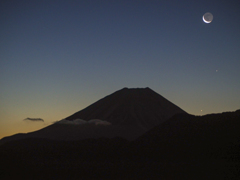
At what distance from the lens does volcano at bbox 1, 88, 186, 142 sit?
97625 millimetres

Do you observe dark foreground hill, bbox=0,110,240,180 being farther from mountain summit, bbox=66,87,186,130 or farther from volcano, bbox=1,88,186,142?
mountain summit, bbox=66,87,186,130

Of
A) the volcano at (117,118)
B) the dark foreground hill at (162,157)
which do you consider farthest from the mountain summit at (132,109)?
the dark foreground hill at (162,157)

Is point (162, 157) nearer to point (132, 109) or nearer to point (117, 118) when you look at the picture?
point (117, 118)

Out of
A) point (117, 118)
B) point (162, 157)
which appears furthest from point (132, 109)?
point (162, 157)

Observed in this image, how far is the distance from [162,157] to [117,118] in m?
69.5

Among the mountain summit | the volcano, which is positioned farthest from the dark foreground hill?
the mountain summit

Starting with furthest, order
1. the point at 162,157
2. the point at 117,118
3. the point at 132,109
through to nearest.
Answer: the point at 132,109, the point at 117,118, the point at 162,157

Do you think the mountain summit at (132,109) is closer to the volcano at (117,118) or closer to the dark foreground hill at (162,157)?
the volcano at (117,118)

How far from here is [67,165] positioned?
49.7 meters

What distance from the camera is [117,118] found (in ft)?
376

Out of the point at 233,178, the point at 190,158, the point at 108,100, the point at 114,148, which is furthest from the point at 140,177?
the point at 108,100

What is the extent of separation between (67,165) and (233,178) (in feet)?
91.3

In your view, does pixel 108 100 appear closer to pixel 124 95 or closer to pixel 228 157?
pixel 124 95

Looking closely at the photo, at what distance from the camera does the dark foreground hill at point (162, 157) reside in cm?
3834
